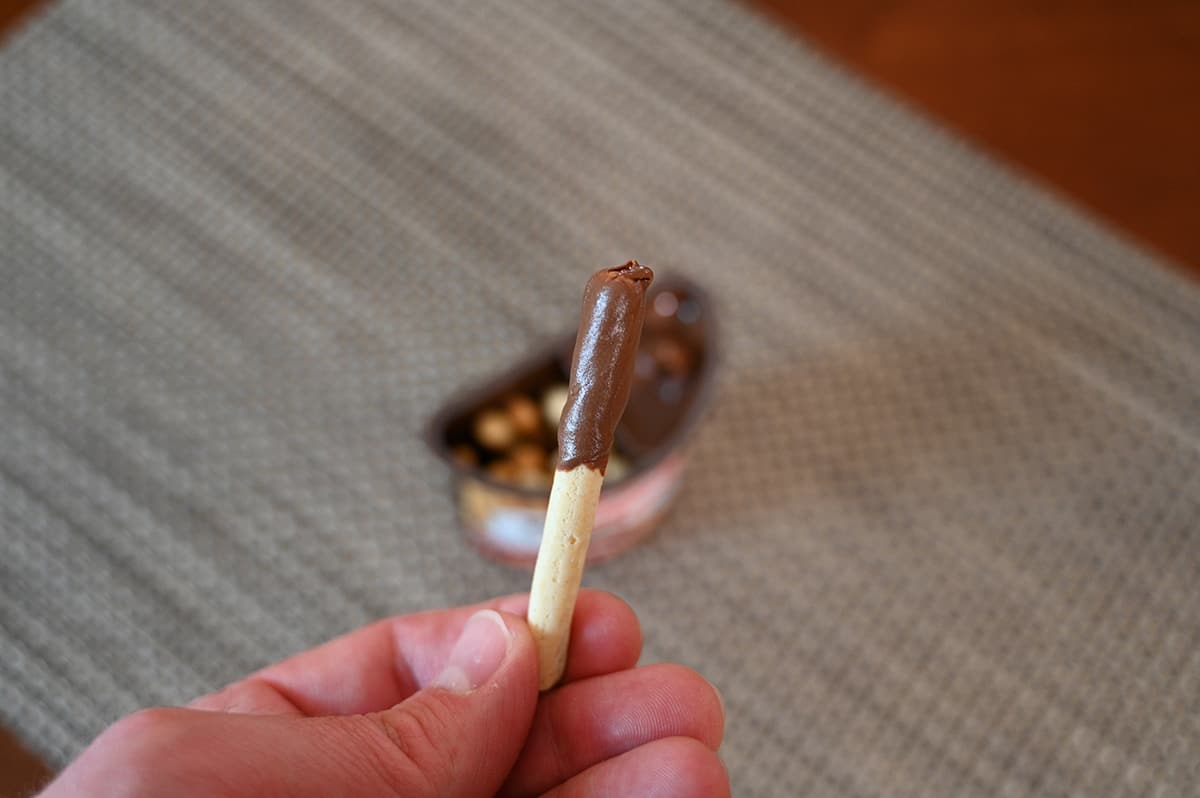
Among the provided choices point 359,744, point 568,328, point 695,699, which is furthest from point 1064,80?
point 359,744

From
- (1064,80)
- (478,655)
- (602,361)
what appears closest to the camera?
(602,361)

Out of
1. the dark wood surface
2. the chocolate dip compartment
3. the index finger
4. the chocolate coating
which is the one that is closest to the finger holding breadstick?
the chocolate coating

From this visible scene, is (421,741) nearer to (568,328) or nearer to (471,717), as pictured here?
(471,717)

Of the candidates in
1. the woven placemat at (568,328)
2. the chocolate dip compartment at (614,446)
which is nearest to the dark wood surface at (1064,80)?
the woven placemat at (568,328)

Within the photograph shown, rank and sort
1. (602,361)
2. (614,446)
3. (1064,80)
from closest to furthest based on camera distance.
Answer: (602,361)
(614,446)
(1064,80)

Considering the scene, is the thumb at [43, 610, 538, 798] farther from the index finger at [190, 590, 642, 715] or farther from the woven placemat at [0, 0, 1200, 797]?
the woven placemat at [0, 0, 1200, 797]

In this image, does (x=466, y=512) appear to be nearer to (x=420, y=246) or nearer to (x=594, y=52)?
(x=420, y=246)
